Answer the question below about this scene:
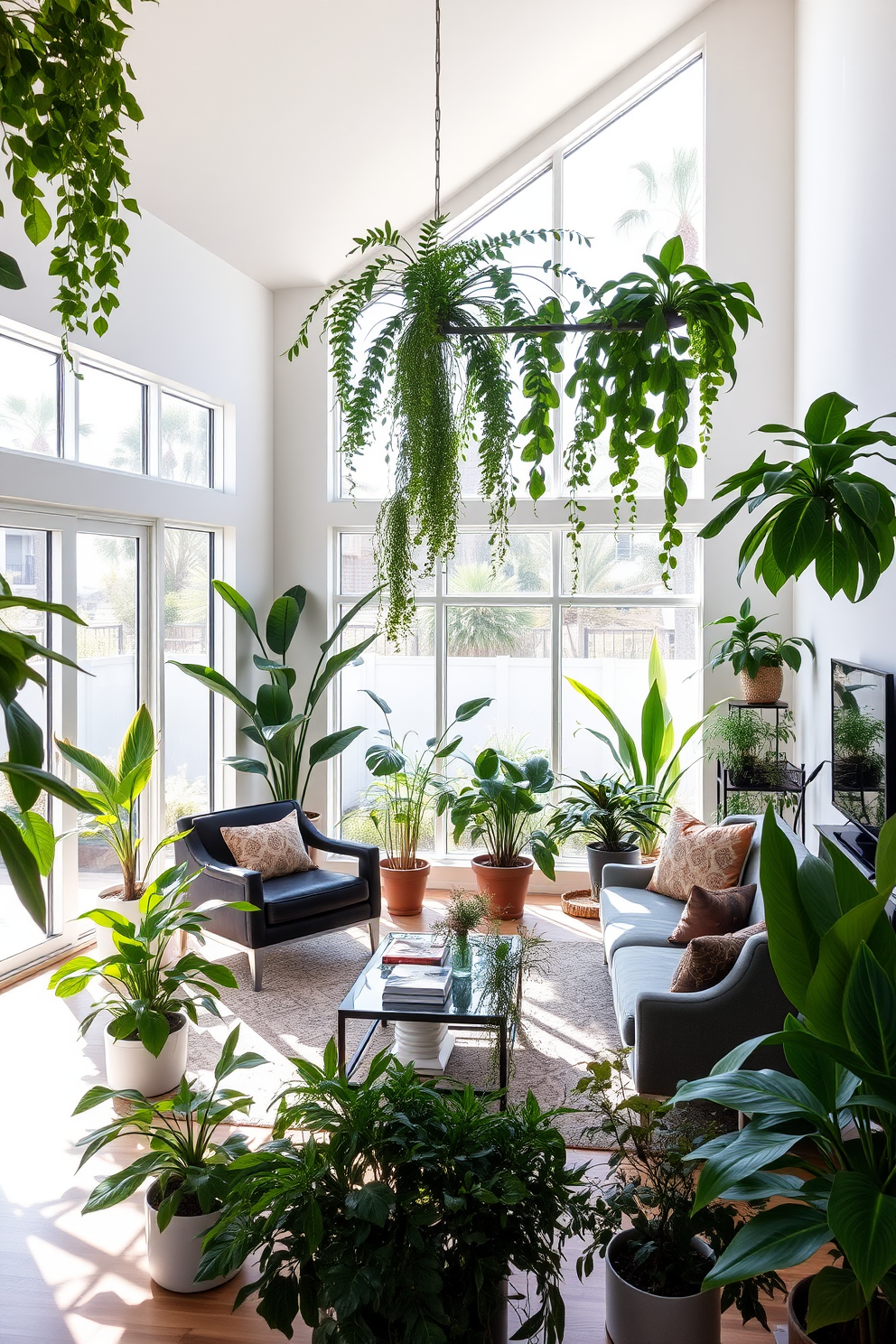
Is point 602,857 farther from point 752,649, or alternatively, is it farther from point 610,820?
point 752,649

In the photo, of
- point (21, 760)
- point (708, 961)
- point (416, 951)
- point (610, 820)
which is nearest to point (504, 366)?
point (21, 760)

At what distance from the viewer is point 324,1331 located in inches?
70.9

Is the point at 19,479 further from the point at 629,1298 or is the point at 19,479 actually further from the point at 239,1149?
the point at 629,1298

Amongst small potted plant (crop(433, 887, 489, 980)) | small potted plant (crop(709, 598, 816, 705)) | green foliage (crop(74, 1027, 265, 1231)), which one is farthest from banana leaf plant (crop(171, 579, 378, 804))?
green foliage (crop(74, 1027, 265, 1231))

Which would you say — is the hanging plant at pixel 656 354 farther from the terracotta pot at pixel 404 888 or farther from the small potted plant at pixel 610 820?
the terracotta pot at pixel 404 888

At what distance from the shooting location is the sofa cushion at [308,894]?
4.60 metres

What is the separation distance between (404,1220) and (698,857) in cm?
285

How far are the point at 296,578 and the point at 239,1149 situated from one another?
15.1 feet

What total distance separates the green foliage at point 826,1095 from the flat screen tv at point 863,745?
4.85ft

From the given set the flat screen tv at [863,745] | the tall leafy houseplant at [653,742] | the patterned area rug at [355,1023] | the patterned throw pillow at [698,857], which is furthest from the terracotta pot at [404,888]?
the flat screen tv at [863,745]

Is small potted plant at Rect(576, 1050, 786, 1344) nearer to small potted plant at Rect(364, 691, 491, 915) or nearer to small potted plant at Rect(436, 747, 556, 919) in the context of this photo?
small potted plant at Rect(436, 747, 556, 919)

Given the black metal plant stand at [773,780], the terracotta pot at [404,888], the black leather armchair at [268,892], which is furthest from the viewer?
the terracotta pot at [404,888]

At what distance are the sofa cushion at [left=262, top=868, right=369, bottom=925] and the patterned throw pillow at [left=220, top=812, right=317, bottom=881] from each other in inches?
2.1

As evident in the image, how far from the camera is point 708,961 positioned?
126 inches
